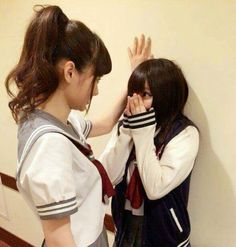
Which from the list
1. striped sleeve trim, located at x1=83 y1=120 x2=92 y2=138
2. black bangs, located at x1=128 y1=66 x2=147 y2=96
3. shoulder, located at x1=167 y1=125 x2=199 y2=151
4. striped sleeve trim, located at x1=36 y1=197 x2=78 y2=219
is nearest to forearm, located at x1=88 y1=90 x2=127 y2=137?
striped sleeve trim, located at x1=83 y1=120 x2=92 y2=138

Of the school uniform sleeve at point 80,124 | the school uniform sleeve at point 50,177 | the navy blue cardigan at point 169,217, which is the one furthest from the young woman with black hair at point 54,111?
the navy blue cardigan at point 169,217

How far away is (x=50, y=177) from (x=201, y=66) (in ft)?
2.06

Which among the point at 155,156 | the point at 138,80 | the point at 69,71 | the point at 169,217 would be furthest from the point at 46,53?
the point at 169,217

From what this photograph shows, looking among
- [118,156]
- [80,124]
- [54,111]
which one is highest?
[54,111]

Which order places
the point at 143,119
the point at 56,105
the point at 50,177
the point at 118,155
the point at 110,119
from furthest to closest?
the point at 110,119 → the point at 118,155 → the point at 143,119 → the point at 56,105 → the point at 50,177

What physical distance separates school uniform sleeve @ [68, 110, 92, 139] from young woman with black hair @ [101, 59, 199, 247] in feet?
0.35

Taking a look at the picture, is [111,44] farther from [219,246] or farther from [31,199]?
[219,246]

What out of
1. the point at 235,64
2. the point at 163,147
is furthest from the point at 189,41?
the point at 163,147

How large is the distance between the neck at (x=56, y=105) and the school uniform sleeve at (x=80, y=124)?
0.62 ft

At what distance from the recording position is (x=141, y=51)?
1.21 m

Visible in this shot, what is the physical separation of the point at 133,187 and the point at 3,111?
1.21 meters

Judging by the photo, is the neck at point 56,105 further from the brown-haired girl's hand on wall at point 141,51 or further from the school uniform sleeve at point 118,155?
the brown-haired girl's hand on wall at point 141,51

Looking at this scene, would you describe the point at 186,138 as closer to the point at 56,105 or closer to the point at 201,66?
the point at 201,66

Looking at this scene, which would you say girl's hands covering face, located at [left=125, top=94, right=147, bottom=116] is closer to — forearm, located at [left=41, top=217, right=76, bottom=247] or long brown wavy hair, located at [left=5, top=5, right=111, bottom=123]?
long brown wavy hair, located at [left=5, top=5, right=111, bottom=123]
